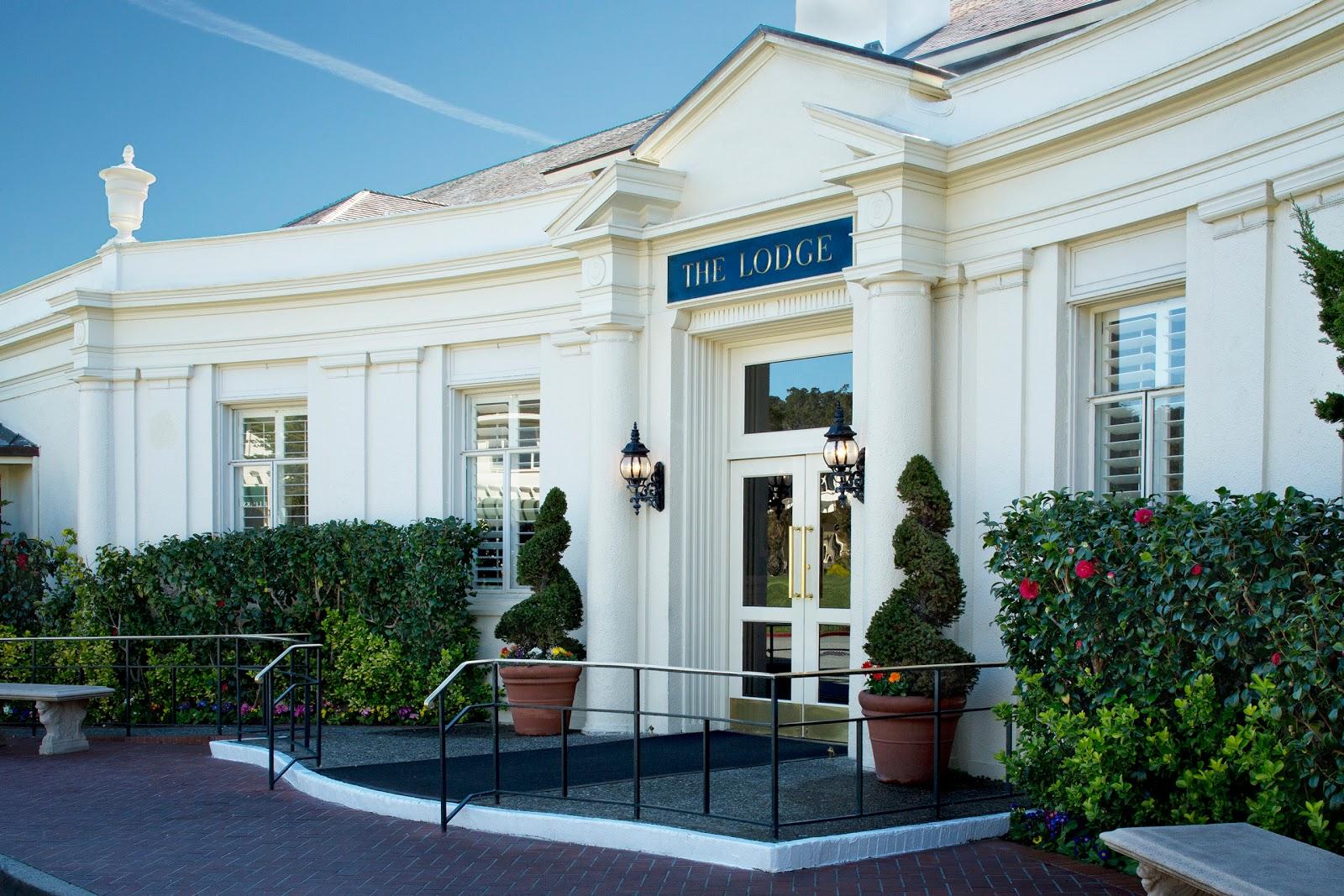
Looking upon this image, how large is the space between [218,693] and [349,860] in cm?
437

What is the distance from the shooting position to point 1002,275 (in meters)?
8.96

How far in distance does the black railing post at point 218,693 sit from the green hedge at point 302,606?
0.26 metres

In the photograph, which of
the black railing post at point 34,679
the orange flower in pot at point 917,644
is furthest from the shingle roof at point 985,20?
the black railing post at point 34,679

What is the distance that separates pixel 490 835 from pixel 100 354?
372 inches

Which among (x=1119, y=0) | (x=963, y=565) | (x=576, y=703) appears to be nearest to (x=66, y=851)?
(x=576, y=703)

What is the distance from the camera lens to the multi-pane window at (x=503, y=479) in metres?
12.9

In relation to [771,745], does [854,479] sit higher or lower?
higher

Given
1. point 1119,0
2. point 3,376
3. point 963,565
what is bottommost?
point 963,565

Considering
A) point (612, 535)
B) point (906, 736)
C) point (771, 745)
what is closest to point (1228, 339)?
point (906, 736)

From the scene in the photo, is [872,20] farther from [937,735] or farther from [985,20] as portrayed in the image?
[937,735]

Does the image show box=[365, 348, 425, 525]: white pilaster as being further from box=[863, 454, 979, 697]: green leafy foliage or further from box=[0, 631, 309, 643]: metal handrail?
box=[863, 454, 979, 697]: green leafy foliage

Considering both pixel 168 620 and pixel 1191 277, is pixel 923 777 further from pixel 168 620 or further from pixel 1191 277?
pixel 168 620

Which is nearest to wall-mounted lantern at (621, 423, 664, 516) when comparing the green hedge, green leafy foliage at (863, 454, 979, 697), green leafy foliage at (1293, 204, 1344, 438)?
the green hedge

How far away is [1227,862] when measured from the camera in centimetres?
464
